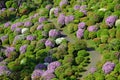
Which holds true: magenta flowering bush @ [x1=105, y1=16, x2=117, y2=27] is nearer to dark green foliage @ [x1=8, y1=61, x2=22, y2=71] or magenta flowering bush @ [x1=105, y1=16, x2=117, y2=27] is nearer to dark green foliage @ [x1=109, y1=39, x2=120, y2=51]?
dark green foliage @ [x1=109, y1=39, x2=120, y2=51]

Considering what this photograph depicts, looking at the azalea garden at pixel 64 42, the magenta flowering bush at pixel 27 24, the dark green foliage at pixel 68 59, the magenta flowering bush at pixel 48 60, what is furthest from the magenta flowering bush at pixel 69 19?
the dark green foliage at pixel 68 59

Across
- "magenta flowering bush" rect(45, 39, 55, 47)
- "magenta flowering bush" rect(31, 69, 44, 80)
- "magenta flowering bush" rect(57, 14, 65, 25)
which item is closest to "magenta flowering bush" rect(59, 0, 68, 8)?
"magenta flowering bush" rect(57, 14, 65, 25)

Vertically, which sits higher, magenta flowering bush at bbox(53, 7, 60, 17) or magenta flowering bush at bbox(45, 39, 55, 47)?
magenta flowering bush at bbox(53, 7, 60, 17)

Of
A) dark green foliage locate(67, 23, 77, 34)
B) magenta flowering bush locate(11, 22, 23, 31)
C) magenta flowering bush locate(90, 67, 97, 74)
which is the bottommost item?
magenta flowering bush locate(90, 67, 97, 74)

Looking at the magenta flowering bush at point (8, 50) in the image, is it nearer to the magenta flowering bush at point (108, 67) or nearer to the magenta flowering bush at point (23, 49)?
the magenta flowering bush at point (23, 49)

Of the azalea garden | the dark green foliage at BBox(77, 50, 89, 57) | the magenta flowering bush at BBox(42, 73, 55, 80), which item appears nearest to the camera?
the magenta flowering bush at BBox(42, 73, 55, 80)

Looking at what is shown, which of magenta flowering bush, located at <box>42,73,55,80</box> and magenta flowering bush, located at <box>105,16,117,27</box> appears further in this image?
magenta flowering bush, located at <box>105,16,117,27</box>

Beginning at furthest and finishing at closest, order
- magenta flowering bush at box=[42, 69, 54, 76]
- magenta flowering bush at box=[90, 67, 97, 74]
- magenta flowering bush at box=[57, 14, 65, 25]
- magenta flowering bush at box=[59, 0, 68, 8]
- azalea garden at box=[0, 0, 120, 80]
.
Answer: magenta flowering bush at box=[59, 0, 68, 8] < magenta flowering bush at box=[57, 14, 65, 25] < magenta flowering bush at box=[42, 69, 54, 76] < azalea garden at box=[0, 0, 120, 80] < magenta flowering bush at box=[90, 67, 97, 74]

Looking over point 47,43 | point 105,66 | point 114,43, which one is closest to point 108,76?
point 105,66

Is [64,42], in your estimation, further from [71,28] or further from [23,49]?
[23,49]
